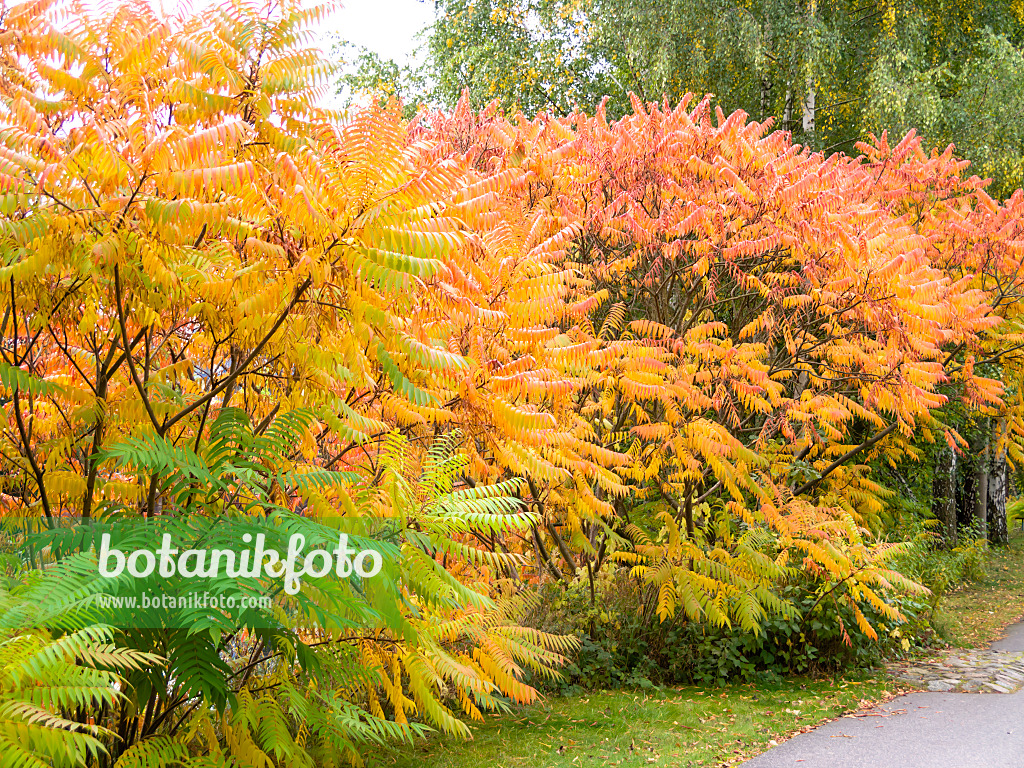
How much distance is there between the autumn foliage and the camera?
3.68 m

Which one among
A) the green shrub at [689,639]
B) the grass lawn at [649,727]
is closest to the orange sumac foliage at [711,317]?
the green shrub at [689,639]

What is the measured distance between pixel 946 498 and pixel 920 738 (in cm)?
1165

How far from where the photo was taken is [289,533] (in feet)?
12.0

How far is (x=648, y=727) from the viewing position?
6.65 m

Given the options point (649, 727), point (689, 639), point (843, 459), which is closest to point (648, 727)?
point (649, 727)

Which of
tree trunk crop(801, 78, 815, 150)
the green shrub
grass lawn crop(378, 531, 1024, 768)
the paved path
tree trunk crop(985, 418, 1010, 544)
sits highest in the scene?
tree trunk crop(801, 78, 815, 150)

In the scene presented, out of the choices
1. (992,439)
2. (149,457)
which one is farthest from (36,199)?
(992,439)

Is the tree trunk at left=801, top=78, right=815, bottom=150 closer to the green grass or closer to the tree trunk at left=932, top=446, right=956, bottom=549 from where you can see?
the tree trunk at left=932, top=446, right=956, bottom=549

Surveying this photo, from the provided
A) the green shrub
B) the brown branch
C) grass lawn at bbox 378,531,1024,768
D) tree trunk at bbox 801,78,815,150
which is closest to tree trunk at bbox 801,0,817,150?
tree trunk at bbox 801,78,815,150

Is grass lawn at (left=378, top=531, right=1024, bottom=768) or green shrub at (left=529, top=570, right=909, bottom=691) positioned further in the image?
green shrub at (left=529, top=570, right=909, bottom=691)

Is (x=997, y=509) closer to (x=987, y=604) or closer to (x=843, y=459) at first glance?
(x=987, y=604)

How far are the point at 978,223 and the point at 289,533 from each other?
11.7 meters

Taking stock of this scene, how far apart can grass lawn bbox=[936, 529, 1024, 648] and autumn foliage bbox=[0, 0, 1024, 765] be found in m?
2.56

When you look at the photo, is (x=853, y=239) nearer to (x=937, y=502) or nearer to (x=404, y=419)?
(x=404, y=419)
